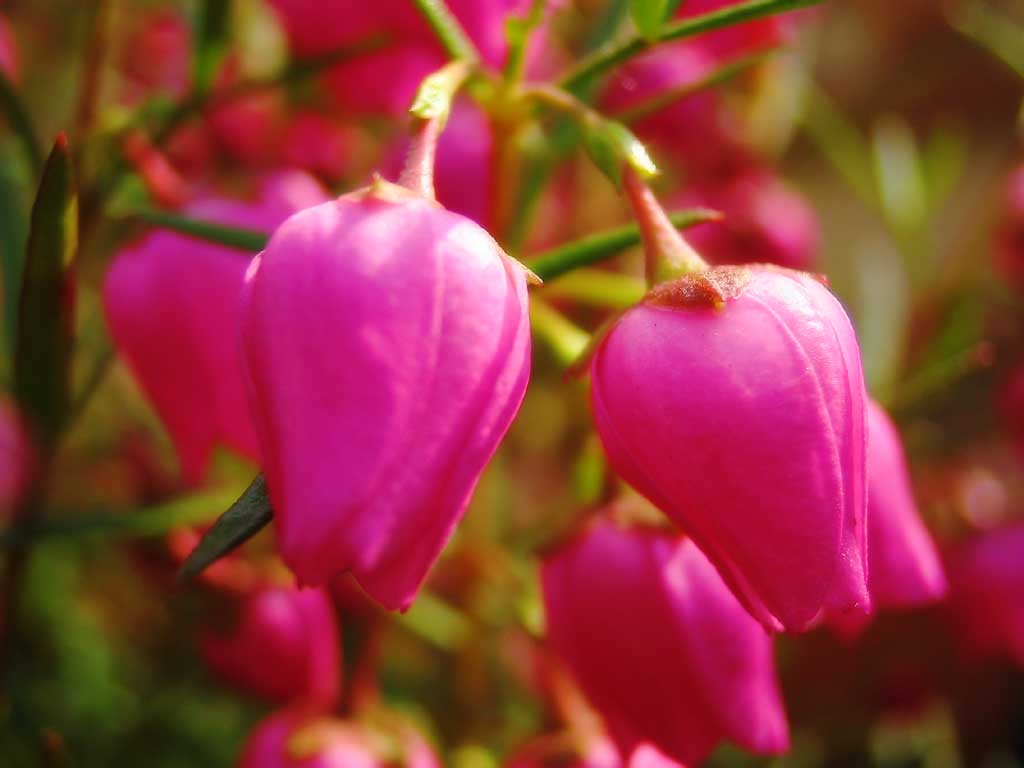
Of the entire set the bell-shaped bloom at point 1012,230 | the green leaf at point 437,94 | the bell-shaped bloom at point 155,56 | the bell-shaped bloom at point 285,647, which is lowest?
the bell-shaped bloom at point 285,647

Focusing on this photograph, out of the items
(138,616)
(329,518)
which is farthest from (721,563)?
(138,616)

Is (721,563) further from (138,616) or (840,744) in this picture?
(138,616)

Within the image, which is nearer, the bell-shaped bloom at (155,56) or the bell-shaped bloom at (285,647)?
the bell-shaped bloom at (285,647)

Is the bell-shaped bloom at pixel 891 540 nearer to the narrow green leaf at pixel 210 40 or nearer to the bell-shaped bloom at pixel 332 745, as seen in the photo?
the bell-shaped bloom at pixel 332 745

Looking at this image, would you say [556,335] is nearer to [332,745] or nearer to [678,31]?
[678,31]

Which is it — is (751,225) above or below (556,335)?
below

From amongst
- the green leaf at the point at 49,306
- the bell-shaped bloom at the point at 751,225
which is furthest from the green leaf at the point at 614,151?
the bell-shaped bloom at the point at 751,225

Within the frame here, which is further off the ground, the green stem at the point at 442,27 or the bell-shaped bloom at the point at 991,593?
the green stem at the point at 442,27

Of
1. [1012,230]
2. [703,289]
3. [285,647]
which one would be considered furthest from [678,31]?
[1012,230]

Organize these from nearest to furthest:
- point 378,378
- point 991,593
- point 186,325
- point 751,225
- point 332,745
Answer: point 378,378
point 186,325
point 332,745
point 991,593
point 751,225
